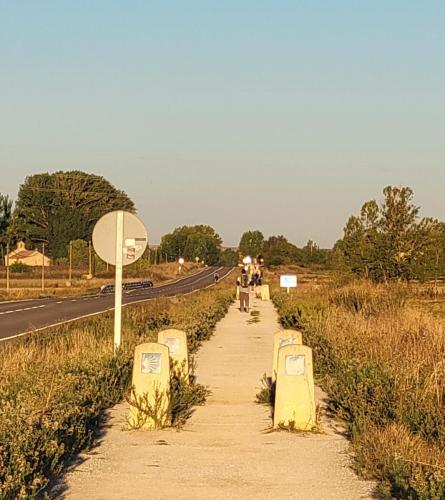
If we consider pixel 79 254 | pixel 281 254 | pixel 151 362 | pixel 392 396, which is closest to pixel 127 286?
pixel 79 254

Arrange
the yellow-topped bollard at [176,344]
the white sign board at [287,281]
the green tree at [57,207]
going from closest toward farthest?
the yellow-topped bollard at [176,344], the white sign board at [287,281], the green tree at [57,207]

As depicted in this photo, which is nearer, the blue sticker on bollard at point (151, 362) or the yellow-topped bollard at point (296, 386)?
the yellow-topped bollard at point (296, 386)

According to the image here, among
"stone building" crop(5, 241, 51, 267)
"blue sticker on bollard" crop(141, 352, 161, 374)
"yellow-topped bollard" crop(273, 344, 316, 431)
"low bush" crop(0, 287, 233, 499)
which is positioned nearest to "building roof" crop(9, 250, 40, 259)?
"stone building" crop(5, 241, 51, 267)

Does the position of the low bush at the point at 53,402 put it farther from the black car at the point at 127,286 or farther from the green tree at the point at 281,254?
the green tree at the point at 281,254

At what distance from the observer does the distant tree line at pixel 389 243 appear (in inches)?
1869

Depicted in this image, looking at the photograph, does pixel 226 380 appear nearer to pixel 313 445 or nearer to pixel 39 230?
pixel 313 445

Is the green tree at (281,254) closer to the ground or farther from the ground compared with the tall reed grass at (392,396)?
farther from the ground

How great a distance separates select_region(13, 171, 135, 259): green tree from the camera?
13725cm

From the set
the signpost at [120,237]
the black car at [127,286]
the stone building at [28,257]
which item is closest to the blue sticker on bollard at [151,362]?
the signpost at [120,237]

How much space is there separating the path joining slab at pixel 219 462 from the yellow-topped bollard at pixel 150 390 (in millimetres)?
166

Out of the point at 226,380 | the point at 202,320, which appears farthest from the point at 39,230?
the point at 226,380

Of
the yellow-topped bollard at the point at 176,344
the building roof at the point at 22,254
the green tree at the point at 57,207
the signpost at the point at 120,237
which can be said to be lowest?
the yellow-topped bollard at the point at 176,344

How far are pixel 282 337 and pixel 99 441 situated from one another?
4.03m

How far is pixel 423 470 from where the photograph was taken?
695cm
